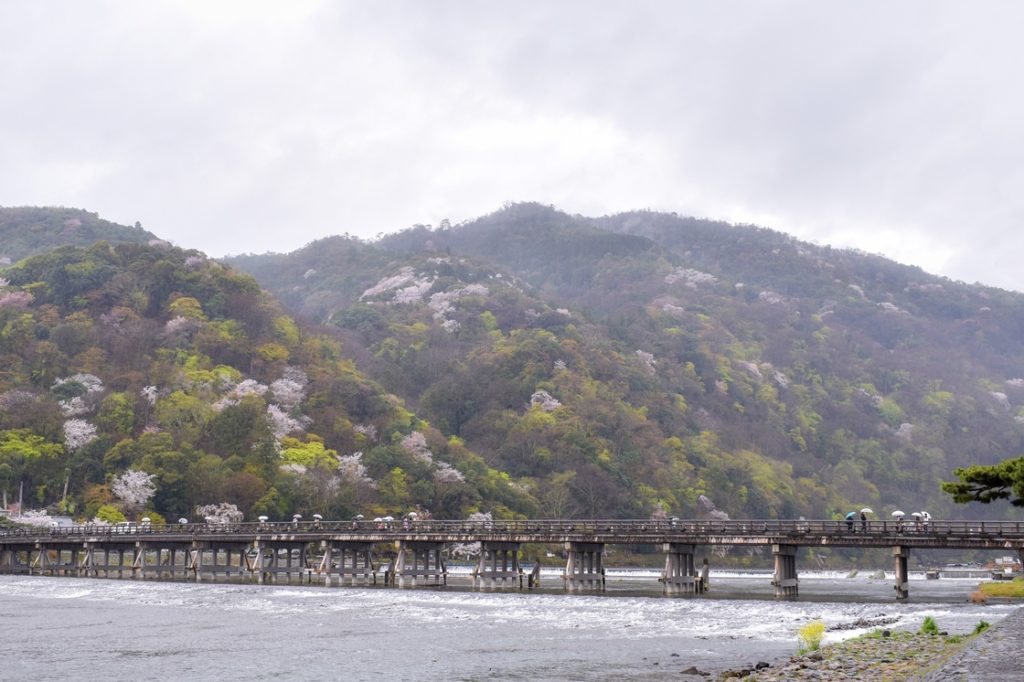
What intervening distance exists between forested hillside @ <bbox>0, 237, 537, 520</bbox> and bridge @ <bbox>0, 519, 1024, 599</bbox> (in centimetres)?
666

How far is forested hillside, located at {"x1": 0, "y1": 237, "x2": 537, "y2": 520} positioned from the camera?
278ft

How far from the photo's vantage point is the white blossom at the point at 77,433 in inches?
3410

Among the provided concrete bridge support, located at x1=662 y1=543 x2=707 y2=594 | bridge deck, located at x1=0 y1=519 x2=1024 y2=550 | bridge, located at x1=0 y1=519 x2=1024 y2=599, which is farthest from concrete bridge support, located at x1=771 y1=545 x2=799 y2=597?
concrete bridge support, located at x1=662 y1=543 x2=707 y2=594

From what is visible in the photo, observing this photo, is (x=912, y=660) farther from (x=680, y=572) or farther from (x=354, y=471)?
(x=354, y=471)

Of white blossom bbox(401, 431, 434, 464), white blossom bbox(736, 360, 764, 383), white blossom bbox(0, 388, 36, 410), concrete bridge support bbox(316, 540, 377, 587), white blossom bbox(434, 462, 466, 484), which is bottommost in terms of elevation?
concrete bridge support bbox(316, 540, 377, 587)

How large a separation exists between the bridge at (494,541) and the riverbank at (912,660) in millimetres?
19173

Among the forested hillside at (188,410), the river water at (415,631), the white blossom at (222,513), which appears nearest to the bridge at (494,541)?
the river water at (415,631)

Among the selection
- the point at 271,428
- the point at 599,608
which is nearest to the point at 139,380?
the point at 271,428

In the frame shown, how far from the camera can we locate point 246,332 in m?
116

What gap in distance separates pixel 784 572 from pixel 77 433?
6254cm

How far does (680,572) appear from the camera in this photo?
2042 inches

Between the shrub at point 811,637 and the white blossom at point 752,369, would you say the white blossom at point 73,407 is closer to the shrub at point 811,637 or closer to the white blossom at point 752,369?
the shrub at point 811,637

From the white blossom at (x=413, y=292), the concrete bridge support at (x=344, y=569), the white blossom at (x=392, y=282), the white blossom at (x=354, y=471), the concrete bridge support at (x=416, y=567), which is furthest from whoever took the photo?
the white blossom at (x=392, y=282)

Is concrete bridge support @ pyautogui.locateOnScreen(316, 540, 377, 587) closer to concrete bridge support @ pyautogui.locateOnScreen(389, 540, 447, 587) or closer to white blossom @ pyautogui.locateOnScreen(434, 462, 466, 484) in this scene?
concrete bridge support @ pyautogui.locateOnScreen(389, 540, 447, 587)
